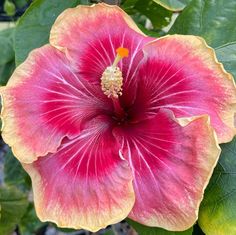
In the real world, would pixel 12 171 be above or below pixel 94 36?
below

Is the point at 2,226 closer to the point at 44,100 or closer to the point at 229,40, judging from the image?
the point at 44,100

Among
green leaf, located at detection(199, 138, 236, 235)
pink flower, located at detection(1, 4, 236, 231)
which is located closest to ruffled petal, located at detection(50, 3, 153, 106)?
pink flower, located at detection(1, 4, 236, 231)

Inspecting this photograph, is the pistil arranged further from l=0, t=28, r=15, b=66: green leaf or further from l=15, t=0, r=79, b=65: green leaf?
l=0, t=28, r=15, b=66: green leaf

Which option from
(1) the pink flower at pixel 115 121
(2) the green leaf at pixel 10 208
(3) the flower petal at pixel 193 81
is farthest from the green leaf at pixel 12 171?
(3) the flower petal at pixel 193 81

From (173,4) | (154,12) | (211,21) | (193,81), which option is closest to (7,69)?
(154,12)

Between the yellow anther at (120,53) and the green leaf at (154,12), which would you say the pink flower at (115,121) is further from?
the green leaf at (154,12)

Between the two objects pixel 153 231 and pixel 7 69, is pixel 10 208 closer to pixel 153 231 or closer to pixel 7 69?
pixel 7 69

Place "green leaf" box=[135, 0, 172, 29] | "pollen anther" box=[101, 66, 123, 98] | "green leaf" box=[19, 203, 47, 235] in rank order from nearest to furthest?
"pollen anther" box=[101, 66, 123, 98], "green leaf" box=[135, 0, 172, 29], "green leaf" box=[19, 203, 47, 235]
